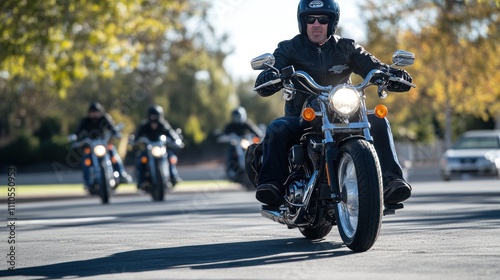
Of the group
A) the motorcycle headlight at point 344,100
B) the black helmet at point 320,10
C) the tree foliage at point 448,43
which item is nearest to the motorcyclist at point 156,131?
the black helmet at point 320,10

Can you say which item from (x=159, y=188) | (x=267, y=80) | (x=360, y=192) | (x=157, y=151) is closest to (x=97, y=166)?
(x=157, y=151)

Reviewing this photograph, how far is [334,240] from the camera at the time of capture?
912 centimetres

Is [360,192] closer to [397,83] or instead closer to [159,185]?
[397,83]

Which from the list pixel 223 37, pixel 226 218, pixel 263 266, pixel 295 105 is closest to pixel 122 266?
pixel 263 266

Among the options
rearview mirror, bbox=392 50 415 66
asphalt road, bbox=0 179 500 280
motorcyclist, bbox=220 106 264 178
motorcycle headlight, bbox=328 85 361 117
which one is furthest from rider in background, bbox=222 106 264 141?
motorcycle headlight, bbox=328 85 361 117

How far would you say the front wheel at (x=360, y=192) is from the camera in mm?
7633

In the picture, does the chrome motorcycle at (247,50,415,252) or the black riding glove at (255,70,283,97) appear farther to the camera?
the black riding glove at (255,70,283,97)

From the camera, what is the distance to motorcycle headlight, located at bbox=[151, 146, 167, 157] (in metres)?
19.3

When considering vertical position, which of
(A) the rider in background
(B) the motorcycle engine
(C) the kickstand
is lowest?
(C) the kickstand

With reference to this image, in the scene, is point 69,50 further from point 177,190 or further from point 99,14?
point 177,190

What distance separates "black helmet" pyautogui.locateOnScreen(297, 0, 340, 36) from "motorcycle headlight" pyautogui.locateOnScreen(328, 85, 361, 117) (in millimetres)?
1053

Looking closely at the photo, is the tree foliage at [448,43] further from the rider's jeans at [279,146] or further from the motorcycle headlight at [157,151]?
the rider's jeans at [279,146]

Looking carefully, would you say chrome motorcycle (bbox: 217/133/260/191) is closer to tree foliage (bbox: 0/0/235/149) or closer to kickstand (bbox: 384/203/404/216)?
tree foliage (bbox: 0/0/235/149)

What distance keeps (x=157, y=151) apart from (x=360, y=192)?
1194 cm
